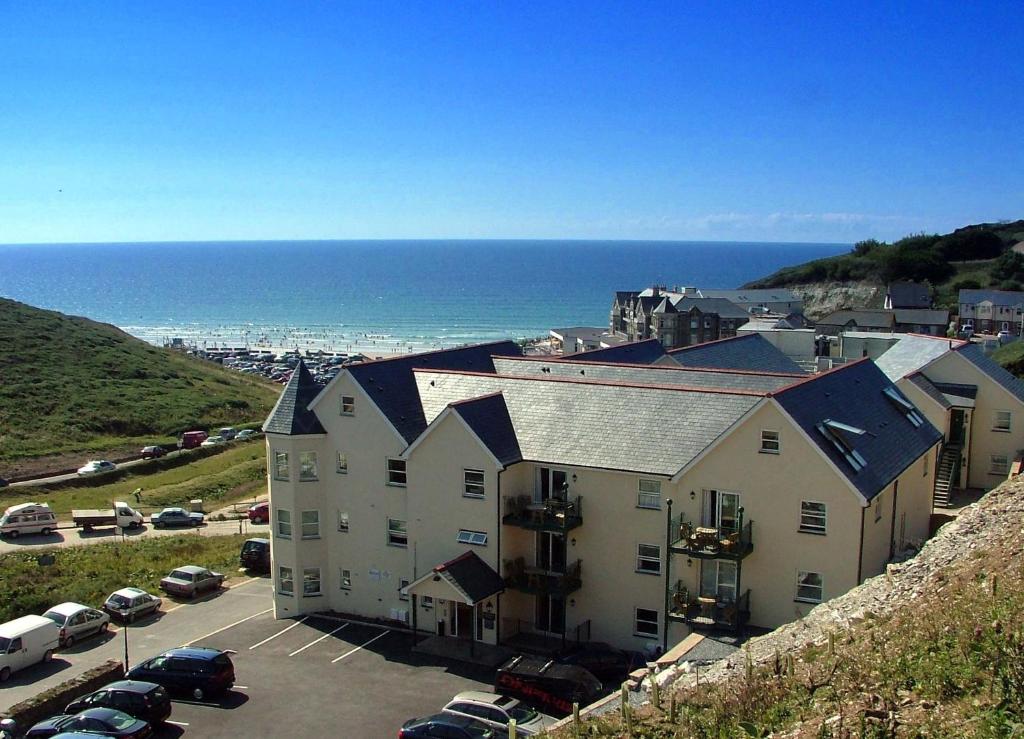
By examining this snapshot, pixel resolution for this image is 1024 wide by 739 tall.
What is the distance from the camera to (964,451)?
133 feet

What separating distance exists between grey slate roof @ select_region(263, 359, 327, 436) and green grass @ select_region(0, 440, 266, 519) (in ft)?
77.6

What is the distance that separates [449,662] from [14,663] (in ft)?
45.9

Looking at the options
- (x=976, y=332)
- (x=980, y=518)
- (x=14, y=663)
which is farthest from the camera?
(x=976, y=332)

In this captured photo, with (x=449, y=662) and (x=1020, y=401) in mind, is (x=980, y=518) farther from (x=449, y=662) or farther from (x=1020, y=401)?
(x=1020, y=401)

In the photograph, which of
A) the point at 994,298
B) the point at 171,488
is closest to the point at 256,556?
the point at 171,488

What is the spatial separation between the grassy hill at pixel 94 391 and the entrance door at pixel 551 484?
149 ft

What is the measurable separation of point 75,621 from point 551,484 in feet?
57.5

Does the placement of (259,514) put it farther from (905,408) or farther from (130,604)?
(905,408)

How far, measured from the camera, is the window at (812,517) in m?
26.1

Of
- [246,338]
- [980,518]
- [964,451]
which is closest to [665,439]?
[980,518]

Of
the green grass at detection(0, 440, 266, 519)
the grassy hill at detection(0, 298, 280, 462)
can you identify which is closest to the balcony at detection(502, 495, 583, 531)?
the green grass at detection(0, 440, 266, 519)

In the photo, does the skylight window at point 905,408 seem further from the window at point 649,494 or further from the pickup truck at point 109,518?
the pickup truck at point 109,518

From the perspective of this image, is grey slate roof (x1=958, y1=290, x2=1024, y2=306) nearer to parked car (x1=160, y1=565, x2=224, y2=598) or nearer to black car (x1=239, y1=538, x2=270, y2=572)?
black car (x1=239, y1=538, x2=270, y2=572)

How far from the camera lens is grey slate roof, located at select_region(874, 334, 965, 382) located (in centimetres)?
4262
